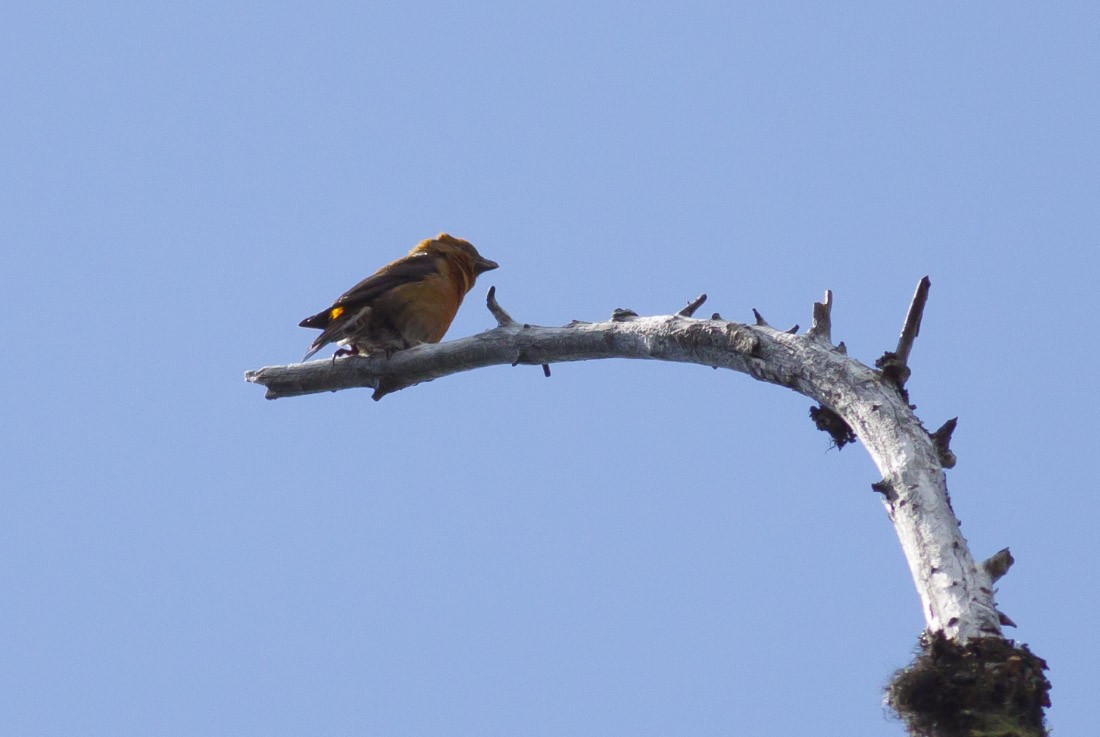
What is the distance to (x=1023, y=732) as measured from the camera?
3297mm

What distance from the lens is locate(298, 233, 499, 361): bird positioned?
24.2ft

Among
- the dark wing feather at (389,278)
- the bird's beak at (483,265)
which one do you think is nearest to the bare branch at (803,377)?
the dark wing feather at (389,278)

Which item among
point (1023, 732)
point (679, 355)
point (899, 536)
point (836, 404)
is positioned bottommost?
point (1023, 732)

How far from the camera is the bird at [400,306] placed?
7.38 m

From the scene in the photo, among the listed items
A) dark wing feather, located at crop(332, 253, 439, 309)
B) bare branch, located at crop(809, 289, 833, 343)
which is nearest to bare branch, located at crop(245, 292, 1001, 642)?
bare branch, located at crop(809, 289, 833, 343)

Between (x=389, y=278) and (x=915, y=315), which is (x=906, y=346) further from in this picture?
(x=389, y=278)

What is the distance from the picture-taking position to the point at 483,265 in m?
9.26

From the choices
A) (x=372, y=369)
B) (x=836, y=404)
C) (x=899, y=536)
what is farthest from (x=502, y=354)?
(x=899, y=536)

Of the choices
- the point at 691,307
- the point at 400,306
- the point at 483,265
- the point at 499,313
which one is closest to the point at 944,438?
the point at 691,307

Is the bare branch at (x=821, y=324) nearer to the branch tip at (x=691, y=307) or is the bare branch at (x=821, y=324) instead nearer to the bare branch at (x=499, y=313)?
the branch tip at (x=691, y=307)

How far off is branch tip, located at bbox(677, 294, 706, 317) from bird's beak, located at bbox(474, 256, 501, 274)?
156 inches

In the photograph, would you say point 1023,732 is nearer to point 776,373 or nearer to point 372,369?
point 776,373

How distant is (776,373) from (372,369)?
2.59 meters

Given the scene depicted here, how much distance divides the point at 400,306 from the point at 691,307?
2.96 meters
